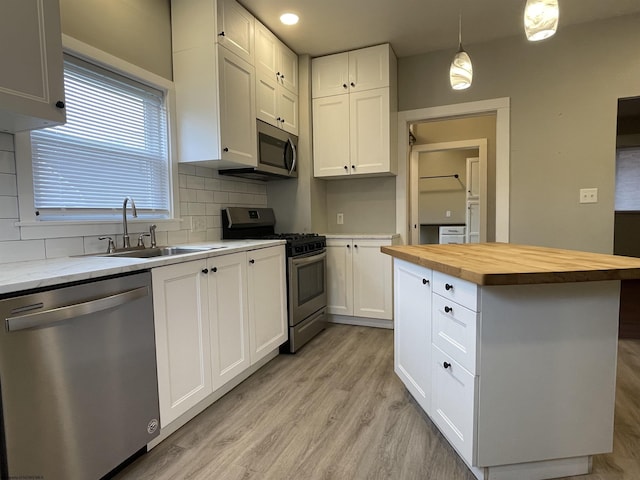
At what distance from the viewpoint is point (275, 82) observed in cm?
311

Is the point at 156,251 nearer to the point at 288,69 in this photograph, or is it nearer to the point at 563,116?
the point at 288,69

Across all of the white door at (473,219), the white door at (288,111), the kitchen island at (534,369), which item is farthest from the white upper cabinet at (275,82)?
the white door at (473,219)

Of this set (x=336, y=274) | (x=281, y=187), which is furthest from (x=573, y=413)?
(x=281, y=187)

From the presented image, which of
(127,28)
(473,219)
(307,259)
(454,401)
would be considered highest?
(127,28)

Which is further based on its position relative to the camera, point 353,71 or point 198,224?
point 353,71

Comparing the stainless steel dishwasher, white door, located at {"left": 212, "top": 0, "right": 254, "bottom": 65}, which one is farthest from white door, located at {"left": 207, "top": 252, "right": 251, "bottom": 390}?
white door, located at {"left": 212, "top": 0, "right": 254, "bottom": 65}

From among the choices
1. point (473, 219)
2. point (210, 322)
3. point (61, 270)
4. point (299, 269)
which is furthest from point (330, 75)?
point (473, 219)

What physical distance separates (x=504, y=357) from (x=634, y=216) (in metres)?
5.94

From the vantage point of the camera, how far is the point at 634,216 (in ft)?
17.9

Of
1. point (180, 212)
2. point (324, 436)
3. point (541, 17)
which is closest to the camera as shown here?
point (541, 17)

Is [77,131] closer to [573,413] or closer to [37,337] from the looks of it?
[37,337]

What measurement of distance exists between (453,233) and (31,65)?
247 inches

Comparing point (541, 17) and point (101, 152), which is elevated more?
point (541, 17)

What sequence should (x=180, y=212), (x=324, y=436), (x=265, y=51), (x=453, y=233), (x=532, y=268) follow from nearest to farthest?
(x=532, y=268), (x=324, y=436), (x=180, y=212), (x=265, y=51), (x=453, y=233)
